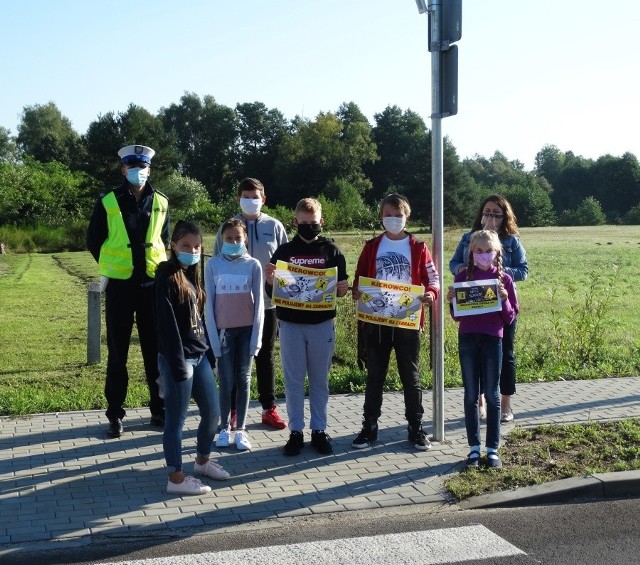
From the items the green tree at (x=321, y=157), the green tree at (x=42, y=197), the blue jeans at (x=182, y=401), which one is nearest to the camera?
the blue jeans at (x=182, y=401)

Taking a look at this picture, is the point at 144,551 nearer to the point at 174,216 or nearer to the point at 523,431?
the point at 523,431

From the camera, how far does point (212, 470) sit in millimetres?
6590

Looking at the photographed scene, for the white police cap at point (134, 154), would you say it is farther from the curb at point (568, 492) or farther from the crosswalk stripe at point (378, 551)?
the curb at point (568, 492)

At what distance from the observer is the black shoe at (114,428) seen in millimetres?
7715

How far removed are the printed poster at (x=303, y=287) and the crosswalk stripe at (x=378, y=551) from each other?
2227 mm

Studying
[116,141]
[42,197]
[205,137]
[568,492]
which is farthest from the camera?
[205,137]

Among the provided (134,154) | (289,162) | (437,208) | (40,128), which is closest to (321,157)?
(289,162)

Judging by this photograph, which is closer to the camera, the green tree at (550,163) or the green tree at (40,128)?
the green tree at (40,128)

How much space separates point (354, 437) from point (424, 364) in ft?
11.3

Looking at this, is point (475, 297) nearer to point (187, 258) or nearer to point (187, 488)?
point (187, 258)

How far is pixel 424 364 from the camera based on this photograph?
36.4ft

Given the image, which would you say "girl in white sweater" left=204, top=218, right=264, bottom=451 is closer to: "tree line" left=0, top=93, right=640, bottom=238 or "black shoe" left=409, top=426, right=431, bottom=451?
"black shoe" left=409, top=426, right=431, bottom=451

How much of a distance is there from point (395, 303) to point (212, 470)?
197 cm

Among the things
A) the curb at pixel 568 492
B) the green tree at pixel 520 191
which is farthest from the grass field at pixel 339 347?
the green tree at pixel 520 191
